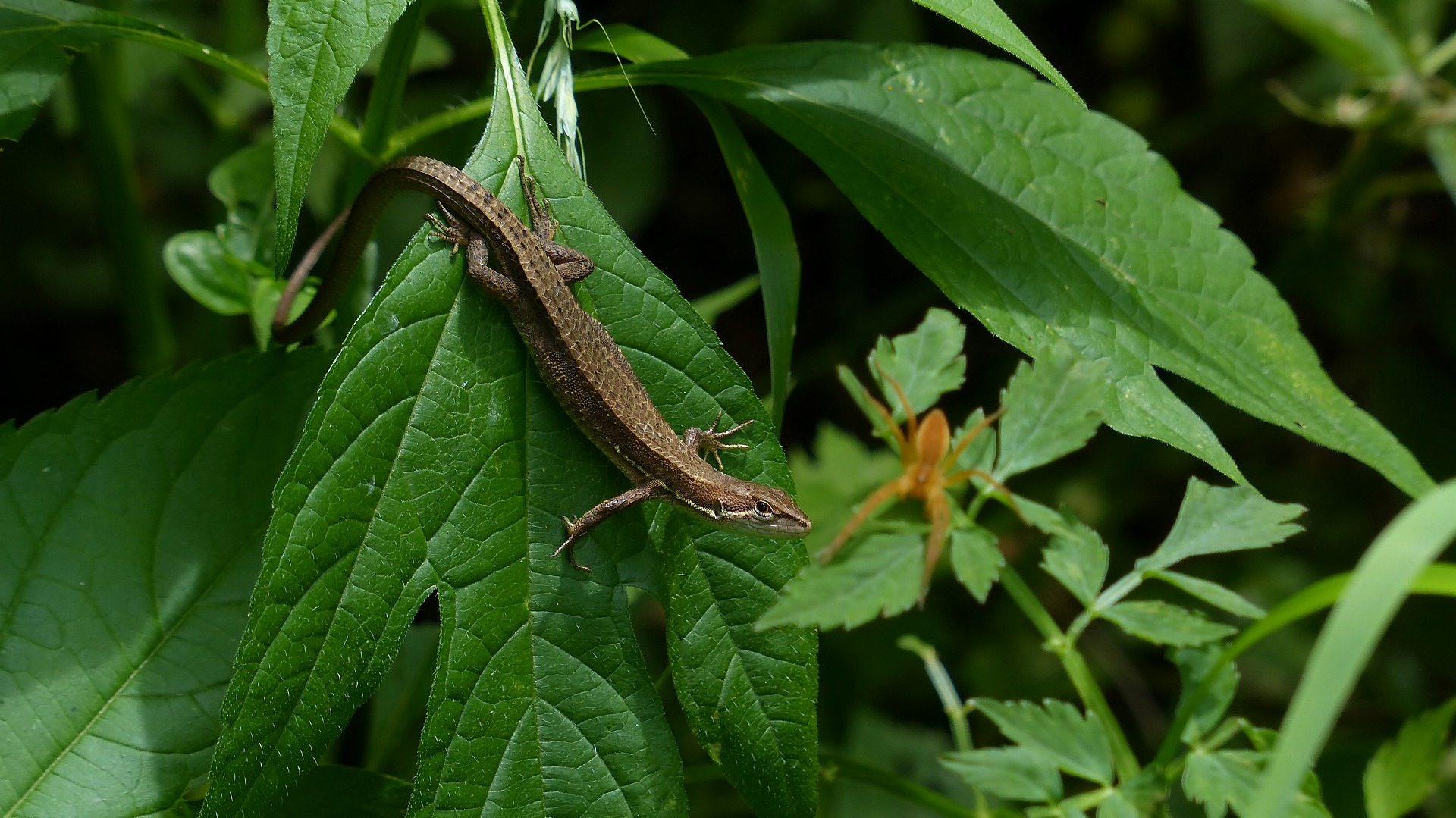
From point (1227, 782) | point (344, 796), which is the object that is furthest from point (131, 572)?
point (1227, 782)

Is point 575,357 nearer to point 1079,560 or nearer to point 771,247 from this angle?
point 771,247

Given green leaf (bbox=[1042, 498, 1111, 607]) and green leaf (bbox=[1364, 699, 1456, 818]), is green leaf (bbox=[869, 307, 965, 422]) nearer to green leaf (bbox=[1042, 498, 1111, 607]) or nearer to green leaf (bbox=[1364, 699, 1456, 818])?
green leaf (bbox=[1042, 498, 1111, 607])

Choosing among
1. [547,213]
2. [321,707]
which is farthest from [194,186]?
[321,707]

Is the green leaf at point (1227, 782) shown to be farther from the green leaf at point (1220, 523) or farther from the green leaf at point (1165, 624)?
the green leaf at point (1220, 523)

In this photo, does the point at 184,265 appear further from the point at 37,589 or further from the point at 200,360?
the point at 37,589

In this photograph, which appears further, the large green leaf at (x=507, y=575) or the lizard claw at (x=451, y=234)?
the lizard claw at (x=451, y=234)

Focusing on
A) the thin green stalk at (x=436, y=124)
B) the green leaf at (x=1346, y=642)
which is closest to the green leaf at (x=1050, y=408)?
the green leaf at (x=1346, y=642)
